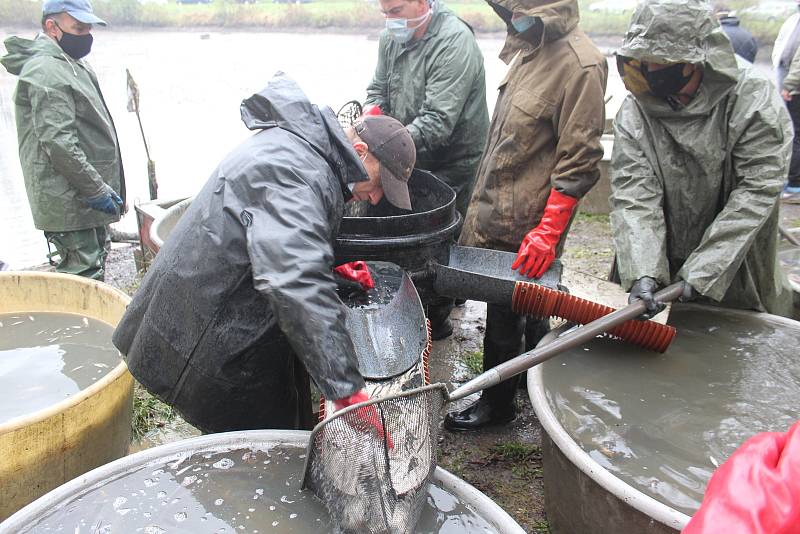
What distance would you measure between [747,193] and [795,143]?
5.95m

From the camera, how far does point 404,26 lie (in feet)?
13.4

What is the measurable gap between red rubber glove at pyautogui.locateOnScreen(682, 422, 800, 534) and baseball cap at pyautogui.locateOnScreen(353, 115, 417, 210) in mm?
1642

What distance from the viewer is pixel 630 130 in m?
3.06

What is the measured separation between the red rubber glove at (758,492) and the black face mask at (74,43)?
483 centimetres

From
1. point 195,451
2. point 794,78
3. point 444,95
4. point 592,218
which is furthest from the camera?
point 592,218

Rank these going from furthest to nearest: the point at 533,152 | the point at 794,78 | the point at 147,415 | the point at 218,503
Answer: the point at 794,78
the point at 147,415
the point at 533,152
the point at 218,503

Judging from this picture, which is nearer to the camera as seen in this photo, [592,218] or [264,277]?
[264,277]

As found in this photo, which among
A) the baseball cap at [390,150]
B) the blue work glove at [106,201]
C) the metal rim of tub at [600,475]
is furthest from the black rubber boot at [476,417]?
the blue work glove at [106,201]

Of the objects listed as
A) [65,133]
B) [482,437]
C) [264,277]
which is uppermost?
[264,277]

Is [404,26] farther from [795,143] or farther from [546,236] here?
[795,143]

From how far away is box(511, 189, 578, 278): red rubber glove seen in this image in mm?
3143

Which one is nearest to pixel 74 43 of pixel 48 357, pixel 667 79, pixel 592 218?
pixel 48 357

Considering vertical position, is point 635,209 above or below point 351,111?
below

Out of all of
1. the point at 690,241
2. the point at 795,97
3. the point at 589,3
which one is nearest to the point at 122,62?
the point at 589,3
